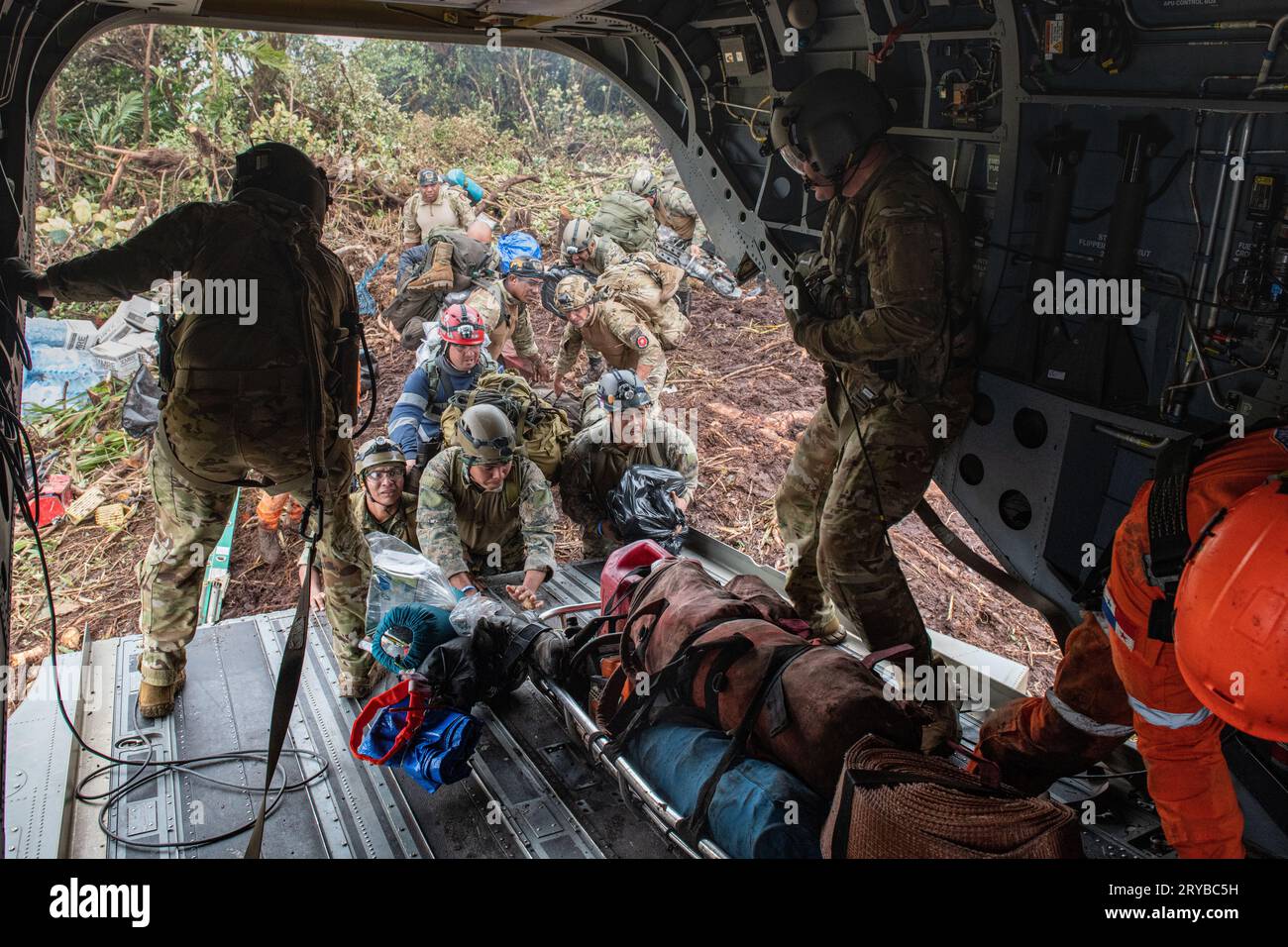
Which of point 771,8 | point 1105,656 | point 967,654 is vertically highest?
point 771,8

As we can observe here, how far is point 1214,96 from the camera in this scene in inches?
97.5

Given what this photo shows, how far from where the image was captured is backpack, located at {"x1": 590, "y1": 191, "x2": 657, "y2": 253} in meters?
9.33

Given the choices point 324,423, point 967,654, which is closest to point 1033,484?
point 967,654

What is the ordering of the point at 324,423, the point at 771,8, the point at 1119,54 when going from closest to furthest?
1. the point at 1119,54
2. the point at 324,423
3. the point at 771,8

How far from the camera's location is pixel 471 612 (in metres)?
3.45

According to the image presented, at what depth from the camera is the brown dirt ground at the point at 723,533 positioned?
6426 mm

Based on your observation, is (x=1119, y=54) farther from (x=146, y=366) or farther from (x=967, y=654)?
(x=146, y=366)

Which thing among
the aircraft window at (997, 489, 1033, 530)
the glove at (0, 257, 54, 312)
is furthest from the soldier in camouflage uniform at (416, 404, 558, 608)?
the aircraft window at (997, 489, 1033, 530)

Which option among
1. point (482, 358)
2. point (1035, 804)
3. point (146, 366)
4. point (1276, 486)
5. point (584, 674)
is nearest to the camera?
point (1276, 486)

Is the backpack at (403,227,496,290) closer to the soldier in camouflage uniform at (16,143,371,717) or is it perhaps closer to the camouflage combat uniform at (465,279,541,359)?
the camouflage combat uniform at (465,279,541,359)

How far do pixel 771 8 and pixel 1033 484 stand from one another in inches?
89.2

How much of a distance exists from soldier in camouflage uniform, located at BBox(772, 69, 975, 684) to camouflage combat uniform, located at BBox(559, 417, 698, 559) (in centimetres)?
211

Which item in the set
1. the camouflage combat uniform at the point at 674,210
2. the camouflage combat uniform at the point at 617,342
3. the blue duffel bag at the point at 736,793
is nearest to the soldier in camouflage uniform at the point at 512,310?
the camouflage combat uniform at the point at 617,342

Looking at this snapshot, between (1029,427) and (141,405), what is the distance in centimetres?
733
